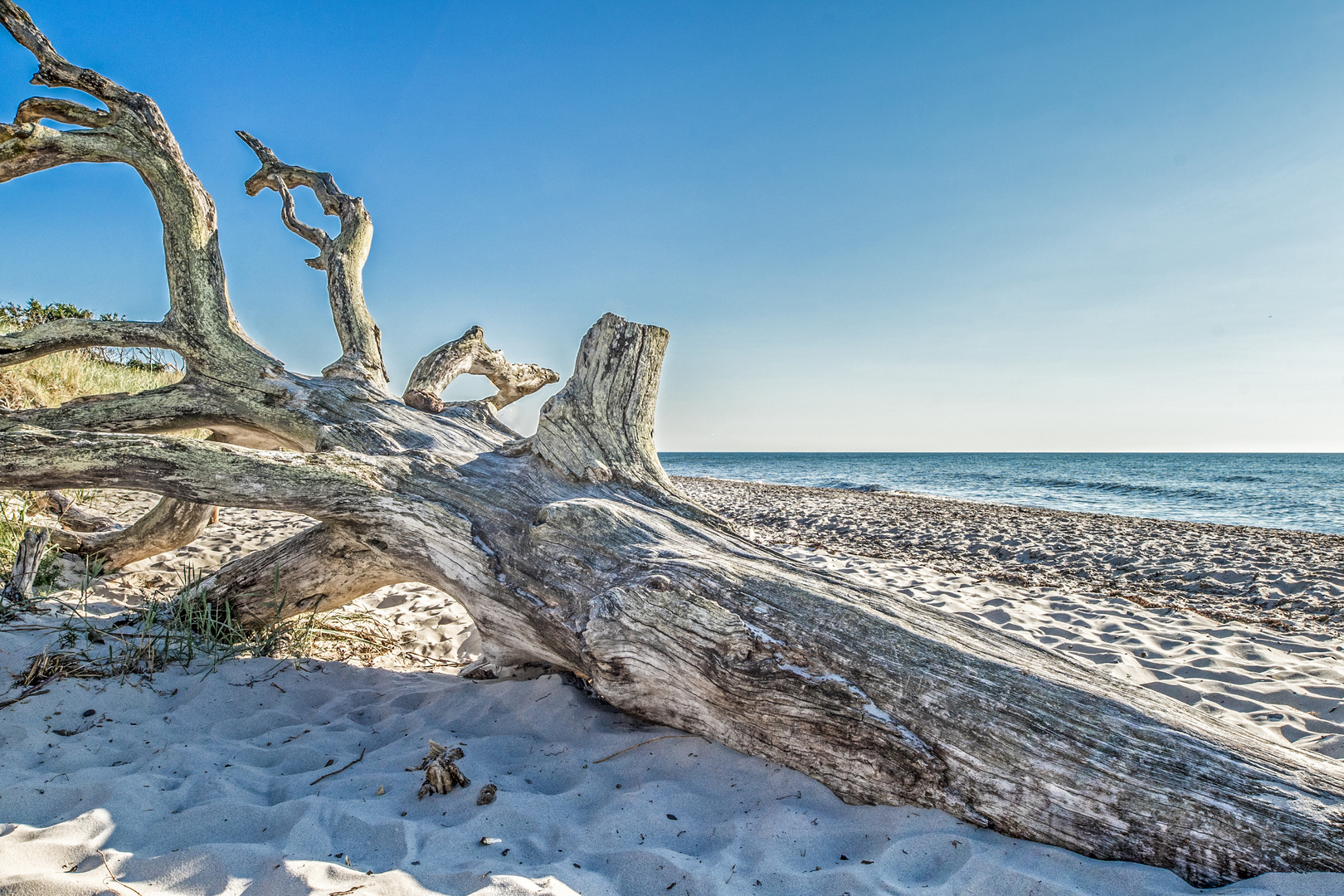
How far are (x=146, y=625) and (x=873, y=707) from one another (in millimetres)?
3549

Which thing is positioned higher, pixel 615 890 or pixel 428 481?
pixel 428 481

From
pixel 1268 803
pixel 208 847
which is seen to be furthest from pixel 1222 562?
pixel 208 847

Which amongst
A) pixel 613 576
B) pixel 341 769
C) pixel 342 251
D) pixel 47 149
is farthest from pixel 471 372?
pixel 341 769

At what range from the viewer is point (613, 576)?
271 centimetres

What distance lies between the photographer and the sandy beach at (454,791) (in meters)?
1.73

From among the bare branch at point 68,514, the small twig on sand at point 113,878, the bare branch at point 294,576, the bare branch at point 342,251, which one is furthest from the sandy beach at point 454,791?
the bare branch at point 342,251

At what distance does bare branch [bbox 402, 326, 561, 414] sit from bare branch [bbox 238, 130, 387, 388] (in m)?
0.34

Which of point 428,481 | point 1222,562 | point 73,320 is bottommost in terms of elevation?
point 1222,562

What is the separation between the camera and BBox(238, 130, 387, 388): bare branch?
4.95 meters

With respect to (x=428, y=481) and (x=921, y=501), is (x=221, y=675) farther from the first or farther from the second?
(x=921, y=501)

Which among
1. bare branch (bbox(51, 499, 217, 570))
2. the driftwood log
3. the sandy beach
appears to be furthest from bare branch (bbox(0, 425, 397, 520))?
bare branch (bbox(51, 499, 217, 570))

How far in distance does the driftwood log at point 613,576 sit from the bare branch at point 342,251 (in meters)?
0.05

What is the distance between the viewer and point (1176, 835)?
5.84 feet

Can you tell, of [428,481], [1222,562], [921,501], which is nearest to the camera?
[428,481]
